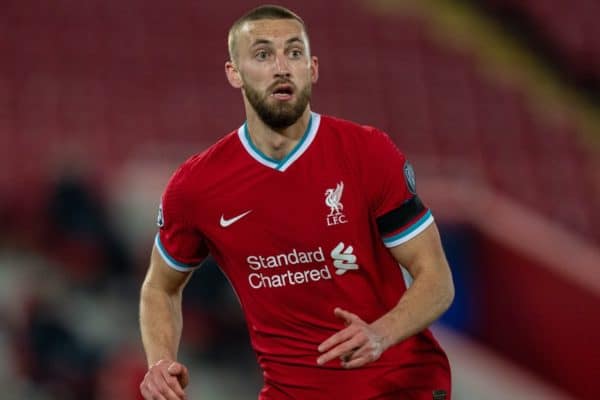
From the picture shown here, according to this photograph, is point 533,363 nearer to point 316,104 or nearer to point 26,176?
point 316,104

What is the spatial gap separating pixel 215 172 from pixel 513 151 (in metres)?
5.77

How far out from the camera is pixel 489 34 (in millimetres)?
10242

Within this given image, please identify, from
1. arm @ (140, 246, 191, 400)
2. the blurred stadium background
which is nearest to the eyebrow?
arm @ (140, 246, 191, 400)

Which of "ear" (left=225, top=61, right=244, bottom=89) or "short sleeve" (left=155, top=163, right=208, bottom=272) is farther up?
"ear" (left=225, top=61, right=244, bottom=89)

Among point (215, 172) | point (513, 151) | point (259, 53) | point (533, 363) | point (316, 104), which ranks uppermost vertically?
point (259, 53)

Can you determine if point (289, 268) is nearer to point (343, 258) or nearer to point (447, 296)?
point (343, 258)

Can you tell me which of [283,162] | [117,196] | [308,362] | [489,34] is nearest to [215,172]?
[283,162]

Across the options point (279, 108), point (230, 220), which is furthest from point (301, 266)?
point (279, 108)

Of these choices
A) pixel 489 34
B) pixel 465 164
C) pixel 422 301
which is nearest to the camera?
pixel 422 301

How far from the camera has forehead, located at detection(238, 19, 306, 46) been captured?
12.4 ft

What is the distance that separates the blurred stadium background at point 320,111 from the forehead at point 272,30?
3.28m

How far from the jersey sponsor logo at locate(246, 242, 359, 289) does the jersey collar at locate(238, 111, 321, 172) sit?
1.03 feet

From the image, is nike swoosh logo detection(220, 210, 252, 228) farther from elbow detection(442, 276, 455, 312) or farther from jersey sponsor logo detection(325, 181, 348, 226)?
elbow detection(442, 276, 455, 312)

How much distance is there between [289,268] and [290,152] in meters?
0.42
